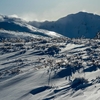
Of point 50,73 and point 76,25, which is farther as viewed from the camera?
point 76,25

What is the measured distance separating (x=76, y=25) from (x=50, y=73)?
86.8 meters

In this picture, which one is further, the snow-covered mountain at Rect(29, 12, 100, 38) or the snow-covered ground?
the snow-covered mountain at Rect(29, 12, 100, 38)

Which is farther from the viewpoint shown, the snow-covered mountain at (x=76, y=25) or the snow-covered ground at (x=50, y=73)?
the snow-covered mountain at (x=76, y=25)

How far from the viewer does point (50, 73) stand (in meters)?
20.8

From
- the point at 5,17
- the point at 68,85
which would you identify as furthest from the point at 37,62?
the point at 5,17

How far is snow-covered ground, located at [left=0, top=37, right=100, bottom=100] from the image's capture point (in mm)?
17234

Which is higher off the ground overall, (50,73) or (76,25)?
(76,25)

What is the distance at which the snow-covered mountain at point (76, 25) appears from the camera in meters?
102

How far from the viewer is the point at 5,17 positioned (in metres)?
105

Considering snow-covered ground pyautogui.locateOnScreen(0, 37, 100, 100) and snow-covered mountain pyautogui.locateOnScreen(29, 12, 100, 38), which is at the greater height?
snow-covered mountain pyautogui.locateOnScreen(29, 12, 100, 38)

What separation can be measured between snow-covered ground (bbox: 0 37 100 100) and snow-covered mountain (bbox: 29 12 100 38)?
2848 inches

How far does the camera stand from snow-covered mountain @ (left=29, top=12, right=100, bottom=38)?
10212cm

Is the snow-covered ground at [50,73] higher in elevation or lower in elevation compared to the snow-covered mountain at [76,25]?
lower

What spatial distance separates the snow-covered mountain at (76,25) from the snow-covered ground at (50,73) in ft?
237
